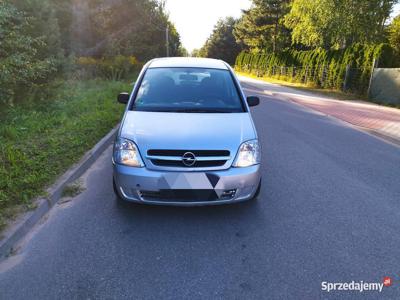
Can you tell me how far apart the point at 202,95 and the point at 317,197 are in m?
2.11

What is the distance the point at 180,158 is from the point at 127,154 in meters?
0.61

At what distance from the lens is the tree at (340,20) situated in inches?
871

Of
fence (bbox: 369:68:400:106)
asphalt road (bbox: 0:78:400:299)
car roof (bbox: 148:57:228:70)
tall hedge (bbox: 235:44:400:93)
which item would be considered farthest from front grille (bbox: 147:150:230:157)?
tall hedge (bbox: 235:44:400:93)

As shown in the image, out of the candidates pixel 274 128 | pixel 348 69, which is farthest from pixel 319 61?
pixel 274 128

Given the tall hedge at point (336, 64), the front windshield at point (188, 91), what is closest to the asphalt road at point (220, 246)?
the front windshield at point (188, 91)

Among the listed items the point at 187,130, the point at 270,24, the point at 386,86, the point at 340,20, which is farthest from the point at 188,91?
the point at 270,24

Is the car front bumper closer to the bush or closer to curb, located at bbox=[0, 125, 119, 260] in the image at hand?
curb, located at bbox=[0, 125, 119, 260]

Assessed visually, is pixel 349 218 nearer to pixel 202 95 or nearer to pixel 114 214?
pixel 202 95

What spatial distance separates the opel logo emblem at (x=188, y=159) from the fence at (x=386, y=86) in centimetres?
1390

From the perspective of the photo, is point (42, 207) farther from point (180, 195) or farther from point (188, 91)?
point (188, 91)

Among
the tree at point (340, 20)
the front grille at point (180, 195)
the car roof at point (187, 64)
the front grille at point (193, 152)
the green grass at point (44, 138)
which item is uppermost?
the tree at point (340, 20)

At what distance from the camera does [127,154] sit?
337cm

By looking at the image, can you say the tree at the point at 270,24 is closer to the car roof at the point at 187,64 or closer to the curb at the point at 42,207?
the car roof at the point at 187,64

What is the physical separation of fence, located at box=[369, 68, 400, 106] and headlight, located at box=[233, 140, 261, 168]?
13220 mm
